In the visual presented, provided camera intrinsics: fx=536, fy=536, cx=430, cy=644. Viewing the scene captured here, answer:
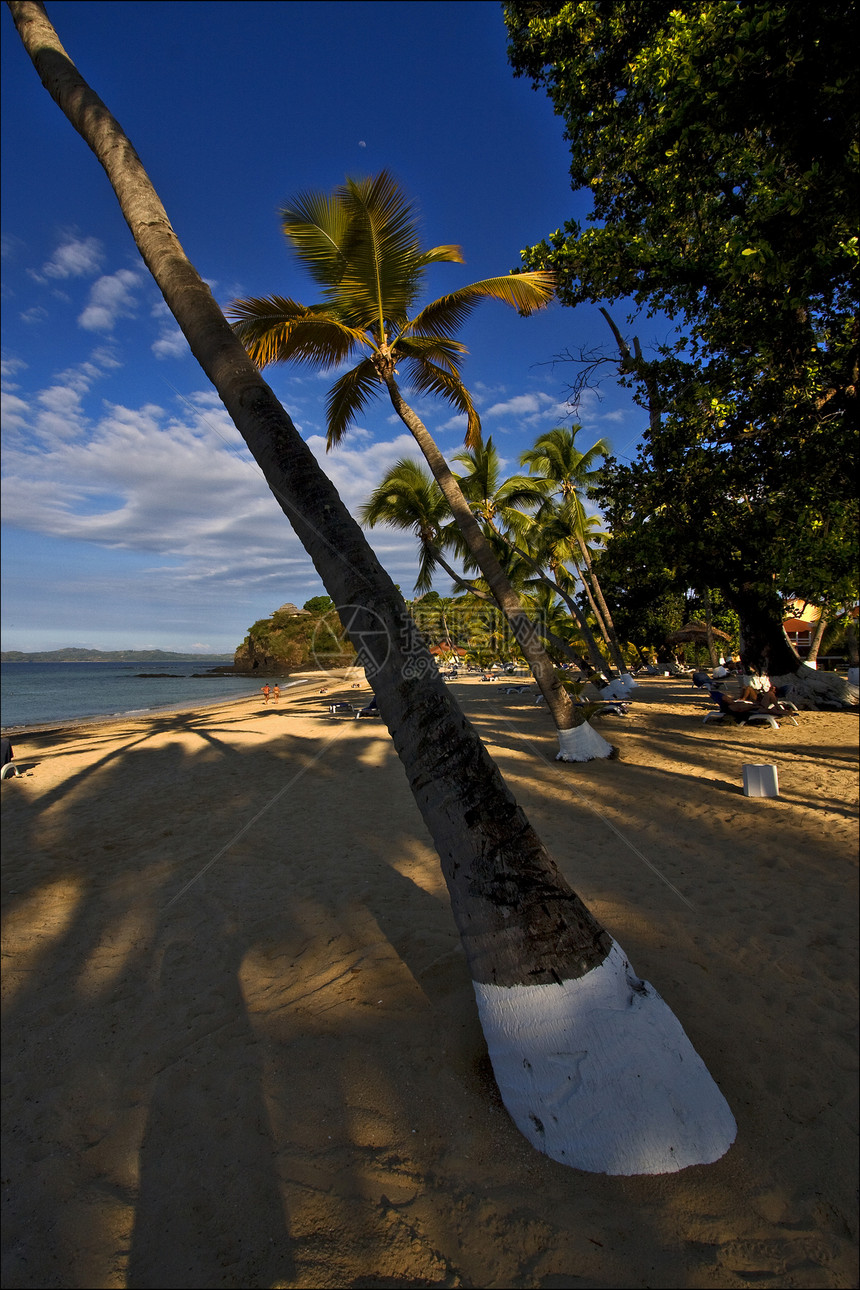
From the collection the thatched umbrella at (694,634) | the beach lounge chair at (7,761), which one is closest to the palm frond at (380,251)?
the beach lounge chair at (7,761)

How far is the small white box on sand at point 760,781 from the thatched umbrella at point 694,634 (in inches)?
1118

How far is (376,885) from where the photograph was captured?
4754 mm

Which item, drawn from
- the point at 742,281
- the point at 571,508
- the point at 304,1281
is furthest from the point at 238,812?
the point at 571,508

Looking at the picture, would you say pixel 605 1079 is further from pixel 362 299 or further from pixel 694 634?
pixel 694 634

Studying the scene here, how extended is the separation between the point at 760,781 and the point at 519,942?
5.48 meters

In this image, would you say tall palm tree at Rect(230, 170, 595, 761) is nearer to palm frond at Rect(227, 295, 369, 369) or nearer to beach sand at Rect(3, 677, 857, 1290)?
palm frond at Rect(227, 295, 369, 369)

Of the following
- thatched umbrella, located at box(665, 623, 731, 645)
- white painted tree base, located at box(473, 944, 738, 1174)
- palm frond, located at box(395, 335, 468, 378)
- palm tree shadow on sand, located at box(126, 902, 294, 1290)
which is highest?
palm frond, located at box(395, 335, 468, 378)

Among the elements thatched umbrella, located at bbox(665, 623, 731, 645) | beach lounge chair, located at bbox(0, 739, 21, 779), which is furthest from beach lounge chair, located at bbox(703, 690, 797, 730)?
thatched umbrella, located at bbox(665, 623, 731, 645)

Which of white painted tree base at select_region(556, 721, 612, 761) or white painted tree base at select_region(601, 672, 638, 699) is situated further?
white painted tree base at select_region(601, 672, 638, 699)

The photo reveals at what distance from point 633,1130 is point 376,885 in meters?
3.04

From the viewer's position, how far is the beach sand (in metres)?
1.83

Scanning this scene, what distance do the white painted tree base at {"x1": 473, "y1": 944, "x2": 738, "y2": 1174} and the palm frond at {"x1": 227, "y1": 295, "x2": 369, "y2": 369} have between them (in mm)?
8183

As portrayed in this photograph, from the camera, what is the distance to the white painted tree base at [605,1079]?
2.01 m

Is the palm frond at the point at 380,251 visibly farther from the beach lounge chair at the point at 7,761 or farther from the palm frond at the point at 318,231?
the beach lounge chair at the point at 7,761
